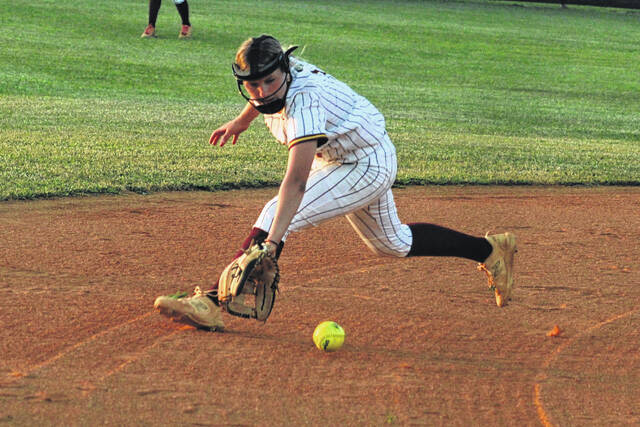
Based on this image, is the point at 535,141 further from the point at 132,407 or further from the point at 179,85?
the point at 132,407

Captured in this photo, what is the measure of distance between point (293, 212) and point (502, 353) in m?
1.38

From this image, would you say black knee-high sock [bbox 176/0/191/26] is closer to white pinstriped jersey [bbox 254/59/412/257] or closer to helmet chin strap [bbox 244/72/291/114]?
white pinstriped jersey [bbox 254/59/412/257]

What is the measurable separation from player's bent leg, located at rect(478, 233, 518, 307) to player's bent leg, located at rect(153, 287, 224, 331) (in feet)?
5.68

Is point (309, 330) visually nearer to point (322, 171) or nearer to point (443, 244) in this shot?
point (322, 171)

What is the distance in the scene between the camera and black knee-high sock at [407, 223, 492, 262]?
520 cm

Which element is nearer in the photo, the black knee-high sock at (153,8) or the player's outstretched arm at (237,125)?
the player's outstretched arm at (237,125)

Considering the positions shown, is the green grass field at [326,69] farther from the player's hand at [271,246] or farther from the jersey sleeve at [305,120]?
the player's hand at [271,246]

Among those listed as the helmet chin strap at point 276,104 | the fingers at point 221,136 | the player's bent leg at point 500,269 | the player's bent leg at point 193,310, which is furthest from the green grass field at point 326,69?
the player's bent leg at point 193,310

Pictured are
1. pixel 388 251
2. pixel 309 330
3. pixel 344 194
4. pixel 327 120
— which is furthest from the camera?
pixel 388 251

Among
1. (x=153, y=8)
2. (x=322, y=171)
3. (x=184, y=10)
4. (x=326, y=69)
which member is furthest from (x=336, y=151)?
(x=184, y=10)

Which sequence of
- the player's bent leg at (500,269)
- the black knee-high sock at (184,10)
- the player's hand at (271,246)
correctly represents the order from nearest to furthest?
1. the player's hand at (271,246)
2. the player's bent leg at (500,269)
3. the black knee-high sock at (184,10)

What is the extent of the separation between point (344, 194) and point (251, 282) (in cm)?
71

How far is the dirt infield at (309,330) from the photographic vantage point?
3865mm

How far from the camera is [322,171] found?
4746mm
